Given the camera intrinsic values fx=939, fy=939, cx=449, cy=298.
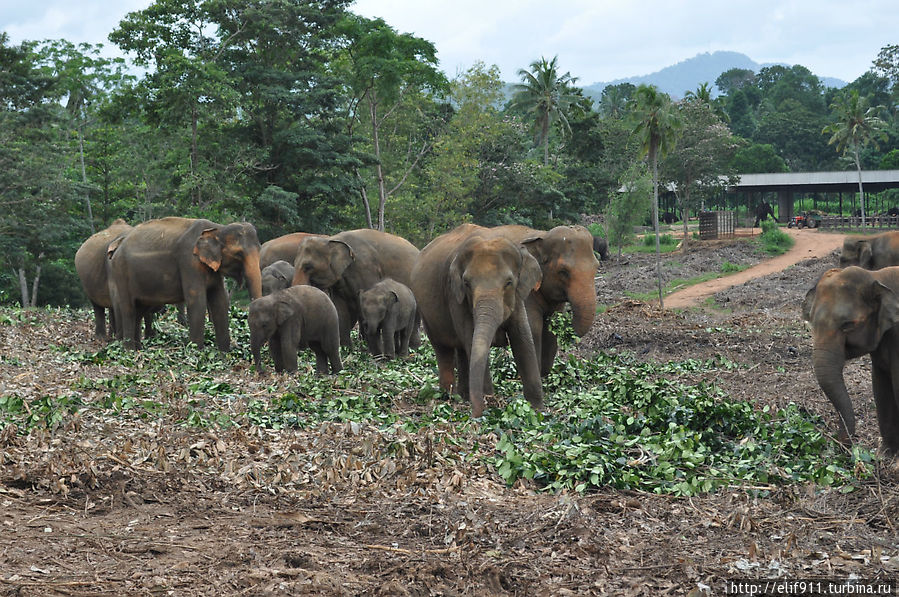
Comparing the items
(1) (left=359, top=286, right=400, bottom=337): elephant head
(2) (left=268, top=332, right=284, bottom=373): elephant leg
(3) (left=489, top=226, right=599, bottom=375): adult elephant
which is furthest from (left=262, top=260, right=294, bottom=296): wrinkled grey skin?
(3) (left=489, top=226, right=599, bottom=375): adult elephant

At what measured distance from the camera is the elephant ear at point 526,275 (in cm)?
1071

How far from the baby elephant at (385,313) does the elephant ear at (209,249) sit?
2382 mm

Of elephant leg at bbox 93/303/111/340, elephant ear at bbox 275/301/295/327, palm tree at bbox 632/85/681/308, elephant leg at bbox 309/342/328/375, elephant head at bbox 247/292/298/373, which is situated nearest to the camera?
elephant head at bbox 247/292/298/373

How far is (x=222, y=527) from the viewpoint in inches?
273

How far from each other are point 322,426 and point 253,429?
684 mm

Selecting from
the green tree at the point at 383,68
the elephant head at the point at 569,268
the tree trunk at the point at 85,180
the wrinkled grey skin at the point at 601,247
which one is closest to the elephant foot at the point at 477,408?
the elephant head at the point at 569,268

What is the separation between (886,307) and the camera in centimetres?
928

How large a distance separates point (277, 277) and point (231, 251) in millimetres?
2194

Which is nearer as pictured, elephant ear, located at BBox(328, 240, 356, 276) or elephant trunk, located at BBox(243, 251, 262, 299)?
elephant trunk, located at BBox(243, 251, 262, 299)

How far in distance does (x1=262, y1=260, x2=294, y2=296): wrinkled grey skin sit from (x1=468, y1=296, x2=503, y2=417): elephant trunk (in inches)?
309

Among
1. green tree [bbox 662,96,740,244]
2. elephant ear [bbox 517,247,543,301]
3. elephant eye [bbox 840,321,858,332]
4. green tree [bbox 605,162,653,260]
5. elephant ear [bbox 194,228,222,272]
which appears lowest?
elephant eye [bbox 840,321,858,332]

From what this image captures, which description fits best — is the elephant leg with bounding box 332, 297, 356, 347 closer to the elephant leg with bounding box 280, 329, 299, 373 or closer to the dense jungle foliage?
the elephant leg with bounding box 280, 329, 299, 373

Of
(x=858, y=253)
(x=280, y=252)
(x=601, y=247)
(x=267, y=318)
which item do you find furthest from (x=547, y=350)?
(x=601, y=247)

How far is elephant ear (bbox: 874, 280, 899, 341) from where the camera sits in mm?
9234
